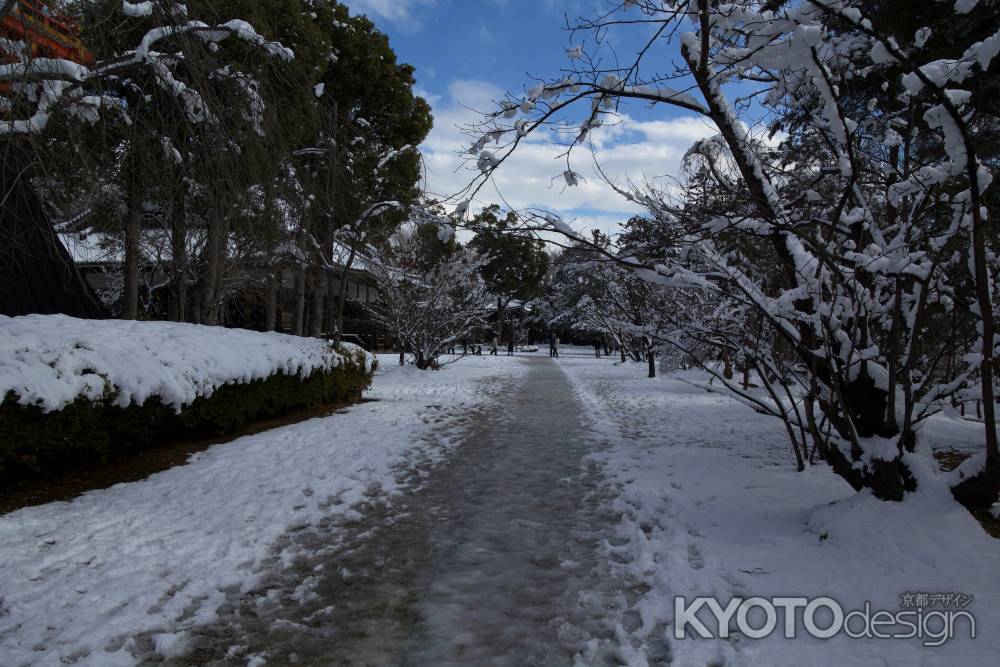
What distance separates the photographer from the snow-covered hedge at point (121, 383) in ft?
14.2

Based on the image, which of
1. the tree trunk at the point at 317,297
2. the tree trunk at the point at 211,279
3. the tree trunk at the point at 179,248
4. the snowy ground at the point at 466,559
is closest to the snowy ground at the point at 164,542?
the snowy ground at the point at 466,559

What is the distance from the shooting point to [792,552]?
349 centimetres

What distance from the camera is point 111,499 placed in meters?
4.57

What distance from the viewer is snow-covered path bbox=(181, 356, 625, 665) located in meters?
2.54

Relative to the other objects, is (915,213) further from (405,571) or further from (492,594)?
(405,571)

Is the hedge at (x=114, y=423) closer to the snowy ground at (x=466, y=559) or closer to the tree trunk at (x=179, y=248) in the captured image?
the snowy ground at (x=466, y=559)

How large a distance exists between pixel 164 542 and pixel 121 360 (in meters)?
2.32

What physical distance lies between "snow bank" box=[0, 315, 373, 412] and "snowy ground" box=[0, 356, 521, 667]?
810mm

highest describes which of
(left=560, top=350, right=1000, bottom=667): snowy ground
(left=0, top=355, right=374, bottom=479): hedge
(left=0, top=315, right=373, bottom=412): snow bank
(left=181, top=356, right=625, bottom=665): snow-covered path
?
(left=0, top=315, right=373, bottom=412): snow bank

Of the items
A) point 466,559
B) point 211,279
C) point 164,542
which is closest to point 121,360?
point 164,542

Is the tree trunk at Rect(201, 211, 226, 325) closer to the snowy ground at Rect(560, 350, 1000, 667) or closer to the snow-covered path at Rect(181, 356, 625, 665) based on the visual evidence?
the snow-covered path at Rect(181, 356, 625, 665)

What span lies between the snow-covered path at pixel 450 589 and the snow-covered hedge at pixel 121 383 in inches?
94.0

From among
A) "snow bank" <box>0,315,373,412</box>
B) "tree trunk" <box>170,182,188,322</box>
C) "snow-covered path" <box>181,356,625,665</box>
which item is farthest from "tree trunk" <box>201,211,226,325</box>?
"snow-covered path" <box>181,356,625,665</box>

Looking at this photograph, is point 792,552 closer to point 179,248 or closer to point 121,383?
point 121,383
